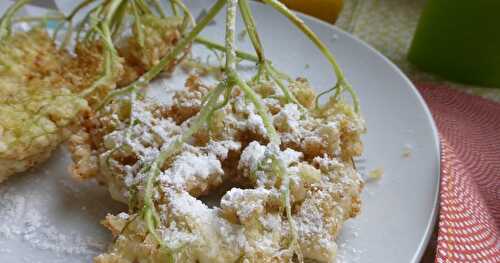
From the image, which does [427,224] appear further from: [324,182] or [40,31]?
[40,31]

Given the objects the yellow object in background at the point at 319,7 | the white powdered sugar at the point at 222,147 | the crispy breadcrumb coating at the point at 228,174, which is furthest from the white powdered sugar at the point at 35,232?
the yellow object in background at the point at 319,7

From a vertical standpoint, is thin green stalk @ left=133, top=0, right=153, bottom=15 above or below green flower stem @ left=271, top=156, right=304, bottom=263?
above

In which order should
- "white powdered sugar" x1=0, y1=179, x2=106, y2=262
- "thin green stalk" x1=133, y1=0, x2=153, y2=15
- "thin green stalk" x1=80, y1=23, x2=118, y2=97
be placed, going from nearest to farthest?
"white powdered sugar" x1=0, y1=179, x2=106, y2=262, "thin green stalk" x1=80, y1=23, x2=118, y2=97, "thin green stalk" x1=133, y1=0, x2=153, y2=15

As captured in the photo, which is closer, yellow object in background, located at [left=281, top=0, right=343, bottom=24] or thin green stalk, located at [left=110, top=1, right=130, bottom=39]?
thin green stalk, located at [left=110, top=1, right=130, bottom=39]

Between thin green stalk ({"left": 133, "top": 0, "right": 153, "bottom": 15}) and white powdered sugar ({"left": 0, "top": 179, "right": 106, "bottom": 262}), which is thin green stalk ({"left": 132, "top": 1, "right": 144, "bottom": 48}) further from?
white powdered sugar ({"left": 0, "top": 179, "right": 106, "bottom": 262})

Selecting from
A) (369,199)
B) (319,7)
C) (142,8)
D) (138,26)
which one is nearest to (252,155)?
(369,199)

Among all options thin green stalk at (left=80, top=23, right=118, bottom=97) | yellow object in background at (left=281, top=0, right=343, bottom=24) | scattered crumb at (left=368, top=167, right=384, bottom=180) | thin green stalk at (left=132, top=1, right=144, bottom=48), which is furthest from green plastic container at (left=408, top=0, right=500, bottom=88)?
thin green stalk at (left=80, top=23, right=118, bottom=97)

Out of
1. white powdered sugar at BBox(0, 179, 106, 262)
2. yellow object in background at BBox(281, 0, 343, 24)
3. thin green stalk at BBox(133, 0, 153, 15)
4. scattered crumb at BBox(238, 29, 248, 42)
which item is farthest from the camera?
yellow object in background at BBox(281, 0, 343, 24)
